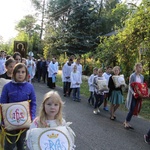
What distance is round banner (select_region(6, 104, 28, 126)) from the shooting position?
3424 millimetres

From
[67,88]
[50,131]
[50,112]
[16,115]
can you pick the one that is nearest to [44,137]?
[50,131]

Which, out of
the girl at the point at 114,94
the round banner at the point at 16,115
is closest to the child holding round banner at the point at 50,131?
the round banner at the point at 16,115

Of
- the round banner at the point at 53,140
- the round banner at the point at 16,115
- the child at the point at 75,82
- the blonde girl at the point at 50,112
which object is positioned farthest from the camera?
the child at the point at 75,82

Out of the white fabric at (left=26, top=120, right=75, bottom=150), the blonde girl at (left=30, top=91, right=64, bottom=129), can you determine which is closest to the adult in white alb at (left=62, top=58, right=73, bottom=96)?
the blonde girl at (left=30, top=91, right=64, bottom=129)

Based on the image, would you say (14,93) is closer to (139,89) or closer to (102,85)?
(139,89)

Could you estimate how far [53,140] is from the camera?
2545 mm

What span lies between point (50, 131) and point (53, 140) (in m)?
0.10

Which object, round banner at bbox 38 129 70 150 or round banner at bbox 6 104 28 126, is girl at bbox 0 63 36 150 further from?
round banner at bbox 38 129 70 150

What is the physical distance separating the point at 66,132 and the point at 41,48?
124 ft

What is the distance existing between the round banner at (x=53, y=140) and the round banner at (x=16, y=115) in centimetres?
96

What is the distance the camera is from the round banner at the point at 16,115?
342 cm

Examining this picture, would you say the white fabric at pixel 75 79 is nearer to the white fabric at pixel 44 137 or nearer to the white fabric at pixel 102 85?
the white fabric at pixel 102 85

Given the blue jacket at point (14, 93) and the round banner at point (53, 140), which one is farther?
the blue jacket at point (14, 93)

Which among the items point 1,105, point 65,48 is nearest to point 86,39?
point 65,48
